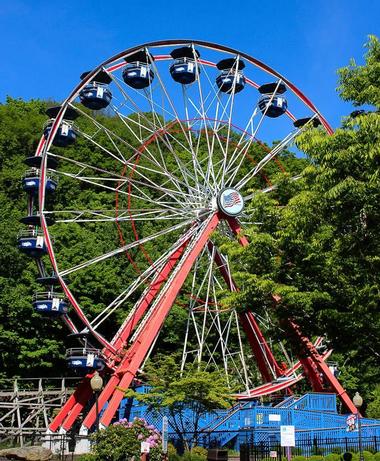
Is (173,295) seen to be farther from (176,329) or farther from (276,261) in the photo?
(176,329)

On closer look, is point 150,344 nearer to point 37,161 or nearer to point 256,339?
point 256,339

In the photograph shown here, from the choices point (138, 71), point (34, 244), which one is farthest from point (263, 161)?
point (34, 244)

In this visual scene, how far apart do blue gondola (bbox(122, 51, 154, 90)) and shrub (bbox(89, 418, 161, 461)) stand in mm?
15589

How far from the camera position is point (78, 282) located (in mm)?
40406

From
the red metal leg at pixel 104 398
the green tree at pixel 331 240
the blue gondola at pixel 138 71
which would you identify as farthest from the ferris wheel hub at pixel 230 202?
the green tree at pixel 331 240

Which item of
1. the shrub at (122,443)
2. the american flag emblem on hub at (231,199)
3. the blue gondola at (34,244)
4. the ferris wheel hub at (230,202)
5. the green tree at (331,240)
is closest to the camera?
the green tree at (331,240)

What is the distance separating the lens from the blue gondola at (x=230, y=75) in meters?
31.9

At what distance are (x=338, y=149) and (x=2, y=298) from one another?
2839 cm

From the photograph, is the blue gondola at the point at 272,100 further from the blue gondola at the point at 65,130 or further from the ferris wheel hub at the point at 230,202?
the blue gondola at the point at 65,130

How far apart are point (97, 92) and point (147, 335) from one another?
1059cm

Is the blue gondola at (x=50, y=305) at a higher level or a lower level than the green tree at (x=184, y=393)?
higher

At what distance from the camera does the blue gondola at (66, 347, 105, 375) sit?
85.3ft

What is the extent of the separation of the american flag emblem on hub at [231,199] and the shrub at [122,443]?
42.3 feet

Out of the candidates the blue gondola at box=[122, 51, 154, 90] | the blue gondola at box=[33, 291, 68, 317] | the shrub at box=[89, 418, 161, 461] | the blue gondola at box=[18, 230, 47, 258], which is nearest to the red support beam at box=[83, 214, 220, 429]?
the blue gondola at box=[33, 291, 68, 317]
